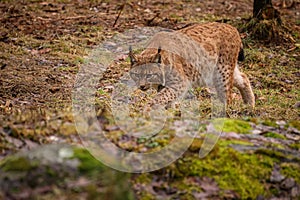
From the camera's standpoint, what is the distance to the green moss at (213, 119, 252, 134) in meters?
4.37

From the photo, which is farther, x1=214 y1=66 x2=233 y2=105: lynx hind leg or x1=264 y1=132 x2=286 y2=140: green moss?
x1=214 y1=66 x2=233 y2=105: lynx hind leg

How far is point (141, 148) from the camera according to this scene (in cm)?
393

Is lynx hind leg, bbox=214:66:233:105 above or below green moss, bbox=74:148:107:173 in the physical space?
below

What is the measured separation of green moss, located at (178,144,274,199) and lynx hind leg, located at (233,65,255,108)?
380 cm

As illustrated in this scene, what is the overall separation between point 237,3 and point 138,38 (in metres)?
3.42

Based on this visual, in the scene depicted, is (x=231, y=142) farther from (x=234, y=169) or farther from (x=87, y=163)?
(x=87, y=163)

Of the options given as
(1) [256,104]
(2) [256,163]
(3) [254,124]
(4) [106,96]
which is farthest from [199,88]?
(2) [256,163]

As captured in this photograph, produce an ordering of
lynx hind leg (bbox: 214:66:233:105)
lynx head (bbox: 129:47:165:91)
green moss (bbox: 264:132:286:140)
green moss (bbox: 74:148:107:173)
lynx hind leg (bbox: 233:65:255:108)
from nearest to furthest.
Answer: green moss (bbox: 74:148:107:173), green moss (bbox: 264:132:286:140), lynx head (bbox: 129:47:165:91), lynx hind leg (bbox: 214:66:233:105), lynx hind leg (bbox: 233:65:255:108)

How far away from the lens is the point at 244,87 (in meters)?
8.08

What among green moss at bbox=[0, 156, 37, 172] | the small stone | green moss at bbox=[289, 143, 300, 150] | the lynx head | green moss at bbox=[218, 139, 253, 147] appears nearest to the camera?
green moss at bbox=[0, 156, 37, 172]

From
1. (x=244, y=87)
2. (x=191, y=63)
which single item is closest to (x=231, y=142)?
(x=191, y=63)

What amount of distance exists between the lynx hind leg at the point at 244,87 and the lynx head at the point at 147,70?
1.63m

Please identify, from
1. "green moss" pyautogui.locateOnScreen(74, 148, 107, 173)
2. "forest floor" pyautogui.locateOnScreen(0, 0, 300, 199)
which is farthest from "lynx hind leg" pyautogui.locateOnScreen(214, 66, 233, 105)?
"green moss" pyautogui.locateOnScreen(74, 148, 107, 173)

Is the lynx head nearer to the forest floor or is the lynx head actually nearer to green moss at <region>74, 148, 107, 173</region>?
the forest floor
